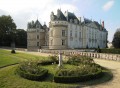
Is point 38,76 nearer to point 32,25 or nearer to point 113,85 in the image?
point 113,85

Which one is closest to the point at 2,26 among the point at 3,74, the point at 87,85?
the point at 3,74

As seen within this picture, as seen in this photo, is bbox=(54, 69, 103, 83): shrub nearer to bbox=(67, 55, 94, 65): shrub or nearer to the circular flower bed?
the circular flower bed

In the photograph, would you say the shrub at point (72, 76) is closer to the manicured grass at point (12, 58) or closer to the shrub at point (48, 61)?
the shrub at point (48, 61)

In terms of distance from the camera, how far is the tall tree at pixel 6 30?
234 feet

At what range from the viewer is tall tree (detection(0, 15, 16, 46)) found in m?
71.2

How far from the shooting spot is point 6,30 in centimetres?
7219

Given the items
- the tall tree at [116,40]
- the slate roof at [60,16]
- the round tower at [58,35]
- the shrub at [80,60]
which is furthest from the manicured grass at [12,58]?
the tall tree at [116,40]

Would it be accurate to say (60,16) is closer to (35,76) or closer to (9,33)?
(9,33)

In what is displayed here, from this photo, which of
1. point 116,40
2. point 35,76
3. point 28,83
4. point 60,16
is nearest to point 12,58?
point 35,76

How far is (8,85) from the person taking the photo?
529 inches

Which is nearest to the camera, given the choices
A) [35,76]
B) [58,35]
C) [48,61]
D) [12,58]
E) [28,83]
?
[28,83]

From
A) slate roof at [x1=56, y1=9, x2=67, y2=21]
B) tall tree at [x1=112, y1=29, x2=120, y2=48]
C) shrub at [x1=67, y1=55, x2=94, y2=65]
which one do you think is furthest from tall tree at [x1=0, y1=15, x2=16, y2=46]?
shrub at [x1=67, y1=55, x2=94, y2=65]

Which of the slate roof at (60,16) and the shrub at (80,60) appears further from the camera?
the slate roof at (60,16)

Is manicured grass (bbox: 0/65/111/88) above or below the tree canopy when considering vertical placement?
below
